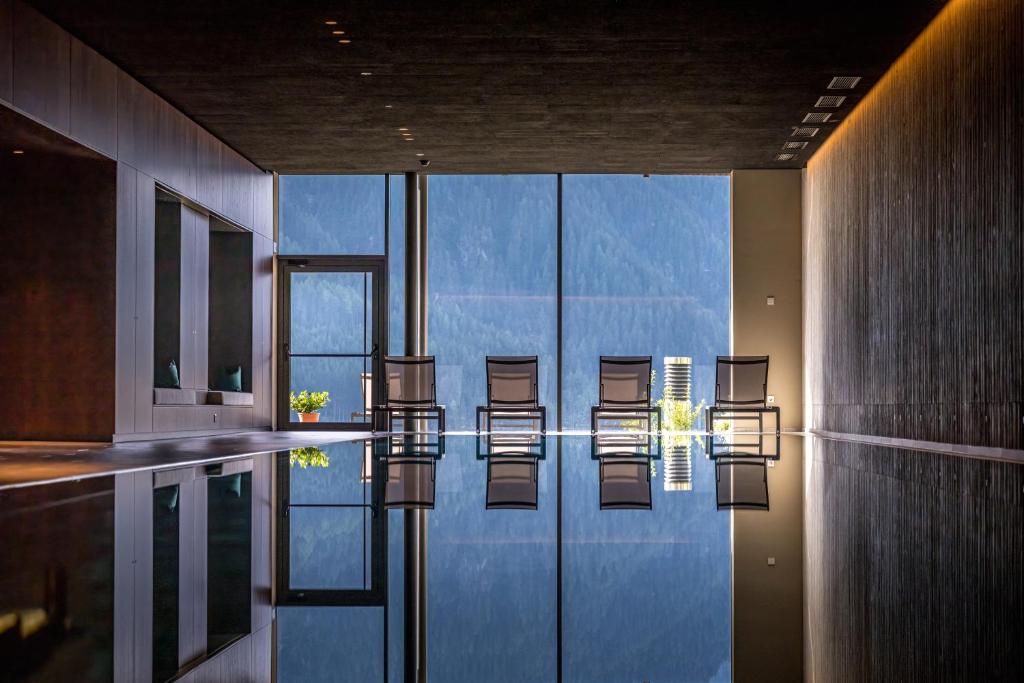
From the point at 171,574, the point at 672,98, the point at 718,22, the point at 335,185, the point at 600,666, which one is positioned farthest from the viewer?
the point at 335,185

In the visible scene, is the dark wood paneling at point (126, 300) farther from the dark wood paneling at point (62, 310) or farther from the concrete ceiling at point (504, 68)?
the concrete ceiling at point (504, 68)

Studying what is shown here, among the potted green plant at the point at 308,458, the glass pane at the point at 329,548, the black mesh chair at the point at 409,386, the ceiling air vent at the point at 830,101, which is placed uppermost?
the ceiling air vent at the point at 830,101

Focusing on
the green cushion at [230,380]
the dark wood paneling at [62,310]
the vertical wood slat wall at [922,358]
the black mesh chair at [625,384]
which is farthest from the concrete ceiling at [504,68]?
the green cushion at [230,380]

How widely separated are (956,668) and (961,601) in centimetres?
46

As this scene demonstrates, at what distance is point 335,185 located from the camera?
1220 centimetres

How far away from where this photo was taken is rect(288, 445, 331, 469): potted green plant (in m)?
5.44

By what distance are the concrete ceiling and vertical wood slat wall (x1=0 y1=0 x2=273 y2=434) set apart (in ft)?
0.63

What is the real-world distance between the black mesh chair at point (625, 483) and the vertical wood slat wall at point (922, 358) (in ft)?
1.85

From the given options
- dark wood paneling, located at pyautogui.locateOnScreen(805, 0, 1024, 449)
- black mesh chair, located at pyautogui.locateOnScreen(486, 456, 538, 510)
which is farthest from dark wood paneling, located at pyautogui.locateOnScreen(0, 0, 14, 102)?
dark wood paneling, located at pyautogui.locateOnScreen(805, 0, 1024, 449)

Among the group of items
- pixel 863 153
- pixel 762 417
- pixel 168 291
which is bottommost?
pixel 762 417

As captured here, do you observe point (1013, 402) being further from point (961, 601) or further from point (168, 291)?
point (168, 291)

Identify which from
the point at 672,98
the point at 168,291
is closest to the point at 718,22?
the point at 672,98

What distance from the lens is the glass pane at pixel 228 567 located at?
4.27ft

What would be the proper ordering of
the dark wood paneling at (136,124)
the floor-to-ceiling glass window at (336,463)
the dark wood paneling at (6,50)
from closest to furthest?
1. the floor-to-ceiling glass window at (336,463)
2. the dark wood paneling at (6,50)
3. the dark wood paneling at (136,124)
